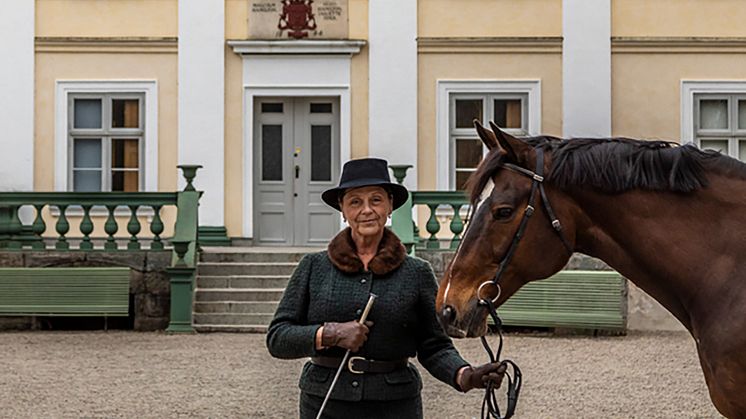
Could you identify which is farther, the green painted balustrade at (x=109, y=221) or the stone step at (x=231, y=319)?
the green painted balustrade at (x=109, y=221)

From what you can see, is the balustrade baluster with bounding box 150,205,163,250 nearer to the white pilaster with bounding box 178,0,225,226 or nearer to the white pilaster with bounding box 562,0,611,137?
the white pilaster with bounding box 178,0,225,226

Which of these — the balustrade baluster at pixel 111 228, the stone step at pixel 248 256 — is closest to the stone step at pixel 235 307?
the stone step at pixel 248 256

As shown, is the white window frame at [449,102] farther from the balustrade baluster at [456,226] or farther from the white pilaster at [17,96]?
the white pilaster at [17,96]

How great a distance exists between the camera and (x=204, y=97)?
17250 mm

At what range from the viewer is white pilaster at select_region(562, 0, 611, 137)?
17234 millimetres

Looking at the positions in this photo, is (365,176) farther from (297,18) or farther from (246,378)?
(297,18)

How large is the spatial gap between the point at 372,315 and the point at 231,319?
9.60 m

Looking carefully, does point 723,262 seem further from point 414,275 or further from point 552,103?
point 552,103

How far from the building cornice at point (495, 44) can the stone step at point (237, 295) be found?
16.8ft

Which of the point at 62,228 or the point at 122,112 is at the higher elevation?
the point at 122,112

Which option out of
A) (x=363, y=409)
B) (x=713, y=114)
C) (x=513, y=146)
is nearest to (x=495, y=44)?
(x=713, y=114)

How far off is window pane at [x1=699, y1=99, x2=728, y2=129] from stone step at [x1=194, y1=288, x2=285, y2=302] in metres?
7.51

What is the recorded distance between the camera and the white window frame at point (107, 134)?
17.4 metres

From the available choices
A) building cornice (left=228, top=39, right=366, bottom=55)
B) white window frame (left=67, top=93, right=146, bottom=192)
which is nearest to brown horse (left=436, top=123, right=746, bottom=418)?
building cornice (left=228, top=39, right=366, bottom=55)
